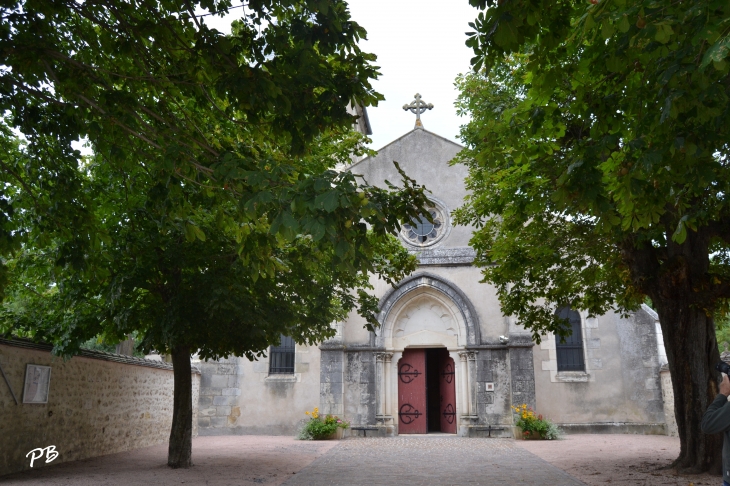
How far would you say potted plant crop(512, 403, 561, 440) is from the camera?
1531cm

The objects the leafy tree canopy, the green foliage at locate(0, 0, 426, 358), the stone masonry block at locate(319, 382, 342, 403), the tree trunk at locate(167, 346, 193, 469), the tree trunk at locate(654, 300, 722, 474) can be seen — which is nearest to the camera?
the leafy tree canopy

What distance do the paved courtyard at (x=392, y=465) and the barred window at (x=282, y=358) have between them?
3.08 meters

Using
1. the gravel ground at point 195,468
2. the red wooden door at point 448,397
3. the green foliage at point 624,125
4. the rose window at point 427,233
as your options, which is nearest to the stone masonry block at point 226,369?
the gravel ground at point 195,468

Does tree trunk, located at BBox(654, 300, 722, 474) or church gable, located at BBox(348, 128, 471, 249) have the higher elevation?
church gable, located at BBox(348, 128, 471, 249)

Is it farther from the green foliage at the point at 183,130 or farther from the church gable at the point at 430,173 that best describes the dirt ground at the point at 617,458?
the church gable at the point at 430,173

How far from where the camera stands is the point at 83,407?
37.6 ft

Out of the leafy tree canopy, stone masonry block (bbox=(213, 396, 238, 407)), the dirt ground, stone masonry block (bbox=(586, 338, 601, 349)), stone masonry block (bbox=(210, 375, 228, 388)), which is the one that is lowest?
the dirt ground

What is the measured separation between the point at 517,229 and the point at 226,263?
4393 mm

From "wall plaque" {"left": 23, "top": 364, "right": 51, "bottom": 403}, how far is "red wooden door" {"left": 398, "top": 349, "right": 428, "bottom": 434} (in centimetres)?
1010

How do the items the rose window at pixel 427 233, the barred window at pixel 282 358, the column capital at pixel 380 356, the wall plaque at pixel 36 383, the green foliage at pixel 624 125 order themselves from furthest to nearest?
1. the rose window at pixel 427 233
2. the barred window at pixel 282 358
3. the column capital at pixel 380 356
4. the wall plaque at pixel 36 383
5. the green foliage at pixel 624 125

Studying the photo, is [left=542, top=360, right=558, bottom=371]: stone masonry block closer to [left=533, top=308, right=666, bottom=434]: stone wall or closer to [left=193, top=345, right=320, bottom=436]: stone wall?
[left=533, top=308, right=666, bottom=434]: stone wall

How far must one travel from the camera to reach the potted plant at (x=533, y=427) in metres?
15.3

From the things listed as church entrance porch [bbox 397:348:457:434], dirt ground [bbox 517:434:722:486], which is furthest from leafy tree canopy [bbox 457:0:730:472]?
church entrance porch [bbox 397:348:457:434]

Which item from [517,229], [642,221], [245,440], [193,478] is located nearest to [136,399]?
[245,440]
